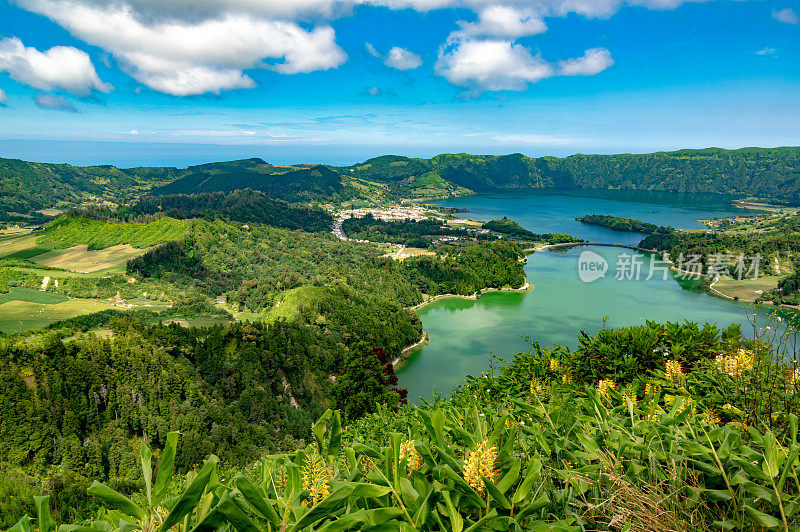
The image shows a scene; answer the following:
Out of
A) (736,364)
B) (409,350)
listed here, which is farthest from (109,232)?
(736,364)

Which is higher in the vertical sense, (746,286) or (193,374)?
(746,286)

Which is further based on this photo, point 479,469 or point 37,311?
point 37,311

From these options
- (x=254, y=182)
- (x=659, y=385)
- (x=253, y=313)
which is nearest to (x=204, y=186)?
(x=254, y=182)

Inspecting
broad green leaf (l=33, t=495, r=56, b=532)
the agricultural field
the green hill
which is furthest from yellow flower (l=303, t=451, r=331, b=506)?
the green hill

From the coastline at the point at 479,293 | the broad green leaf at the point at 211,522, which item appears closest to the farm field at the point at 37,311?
the coastline at the point at 479,293

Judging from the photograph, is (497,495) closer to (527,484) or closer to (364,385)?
(527,484)

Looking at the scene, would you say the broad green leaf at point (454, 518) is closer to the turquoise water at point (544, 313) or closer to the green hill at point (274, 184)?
the turquoise water at point (544, 313)

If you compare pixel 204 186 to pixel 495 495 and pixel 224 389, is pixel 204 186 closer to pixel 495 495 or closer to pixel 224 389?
pixel 224 389
